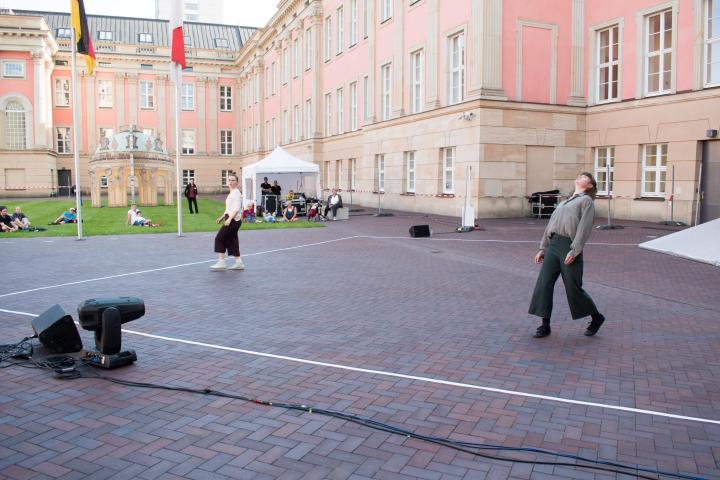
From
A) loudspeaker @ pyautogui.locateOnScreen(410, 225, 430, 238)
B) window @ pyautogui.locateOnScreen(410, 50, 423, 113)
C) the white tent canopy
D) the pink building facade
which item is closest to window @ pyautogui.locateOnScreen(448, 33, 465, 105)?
the pink building facade

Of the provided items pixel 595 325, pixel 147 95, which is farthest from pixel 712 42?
pixel 147 95

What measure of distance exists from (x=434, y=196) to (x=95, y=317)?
24.3m

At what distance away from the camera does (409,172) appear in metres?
32.9

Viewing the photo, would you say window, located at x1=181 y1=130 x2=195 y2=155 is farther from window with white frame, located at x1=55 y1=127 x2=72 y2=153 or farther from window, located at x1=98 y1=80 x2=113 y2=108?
window with white frame, located at x1=55 y1=127 x2=72 y2=153

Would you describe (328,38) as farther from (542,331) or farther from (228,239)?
(542,331)

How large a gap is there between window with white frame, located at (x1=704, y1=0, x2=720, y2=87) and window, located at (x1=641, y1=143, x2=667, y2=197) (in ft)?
9.22

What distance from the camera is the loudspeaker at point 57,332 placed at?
6430 mm

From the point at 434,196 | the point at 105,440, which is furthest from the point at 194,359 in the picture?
the point at 434,196

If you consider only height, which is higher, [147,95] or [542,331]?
[147,95]

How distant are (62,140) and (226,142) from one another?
17.7m

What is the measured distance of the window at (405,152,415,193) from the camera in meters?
32.6

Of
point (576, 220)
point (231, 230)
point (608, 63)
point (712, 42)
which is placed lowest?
point (231, 230)

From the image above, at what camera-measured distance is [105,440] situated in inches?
177

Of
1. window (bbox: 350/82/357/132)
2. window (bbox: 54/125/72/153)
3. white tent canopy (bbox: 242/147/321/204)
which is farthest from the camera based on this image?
window (bbox: 54/125/72/153)
